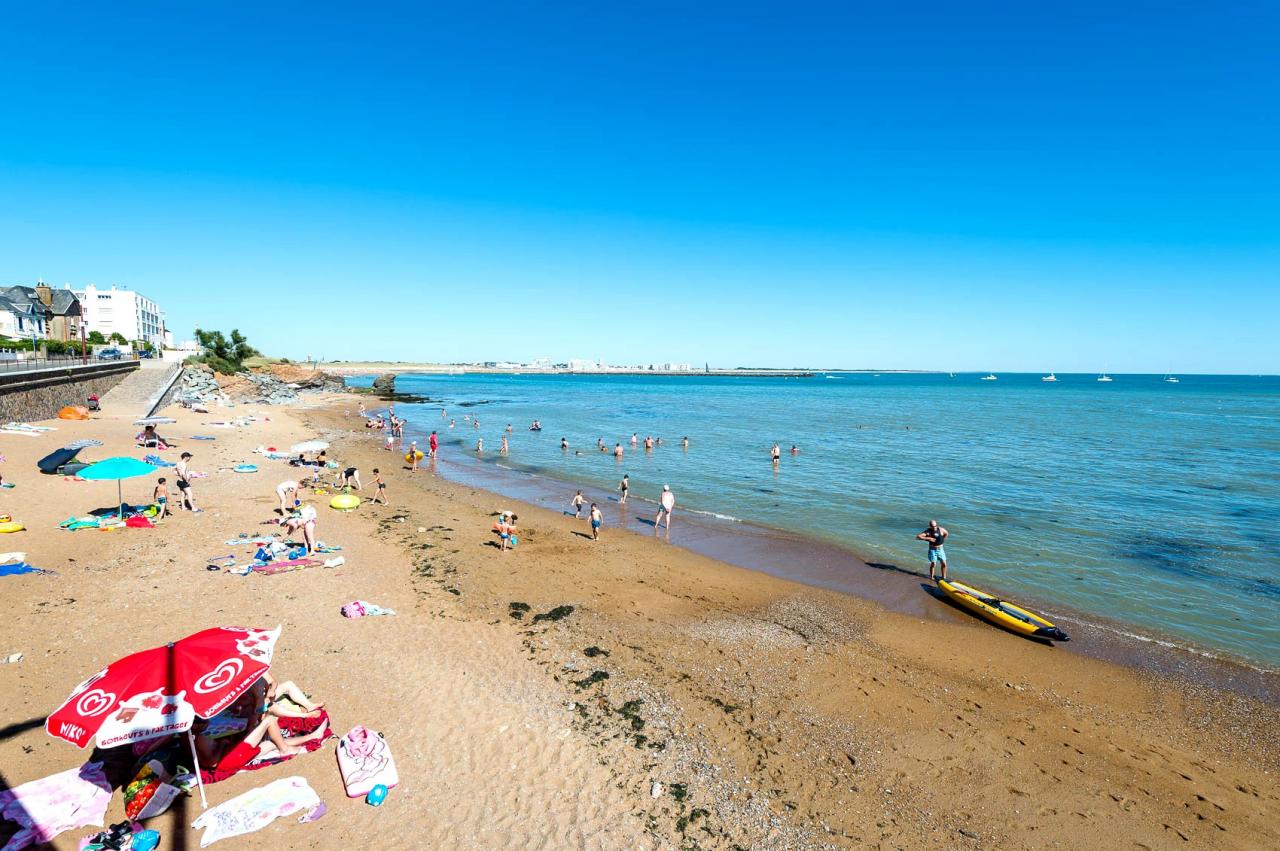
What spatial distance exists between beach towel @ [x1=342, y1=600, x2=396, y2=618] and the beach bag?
13.4 feet

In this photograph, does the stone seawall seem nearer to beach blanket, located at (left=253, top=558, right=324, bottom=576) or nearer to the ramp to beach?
the ramp to beach

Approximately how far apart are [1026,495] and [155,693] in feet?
104

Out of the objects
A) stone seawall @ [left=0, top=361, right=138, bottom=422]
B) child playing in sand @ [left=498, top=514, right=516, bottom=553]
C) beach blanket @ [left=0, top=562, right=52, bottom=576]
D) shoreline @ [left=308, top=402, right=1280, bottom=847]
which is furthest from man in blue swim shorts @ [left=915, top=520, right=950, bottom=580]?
stone seawall @ [left=0, top=361, right=138, bottom=422]

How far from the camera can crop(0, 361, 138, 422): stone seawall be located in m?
27.5

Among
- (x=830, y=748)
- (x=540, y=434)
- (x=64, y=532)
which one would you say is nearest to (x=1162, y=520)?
(x=830, y=748)

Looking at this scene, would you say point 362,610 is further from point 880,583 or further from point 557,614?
point 880,583

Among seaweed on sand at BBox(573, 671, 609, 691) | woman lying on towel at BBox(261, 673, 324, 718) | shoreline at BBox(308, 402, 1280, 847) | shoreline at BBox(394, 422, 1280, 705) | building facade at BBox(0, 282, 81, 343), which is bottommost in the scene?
shoreline at BBox(394, 422, 1280, 705)

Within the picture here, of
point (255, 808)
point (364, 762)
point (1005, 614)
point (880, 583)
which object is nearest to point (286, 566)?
point (364, 762)

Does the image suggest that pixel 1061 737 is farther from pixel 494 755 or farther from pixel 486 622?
pixel 486 622

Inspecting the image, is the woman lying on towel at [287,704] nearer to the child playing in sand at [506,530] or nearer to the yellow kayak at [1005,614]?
the child playing in sand at [506,530]

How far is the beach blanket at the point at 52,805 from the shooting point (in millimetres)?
5918

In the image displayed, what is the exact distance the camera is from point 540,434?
5003 centimetres

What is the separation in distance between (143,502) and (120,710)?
53.7ft

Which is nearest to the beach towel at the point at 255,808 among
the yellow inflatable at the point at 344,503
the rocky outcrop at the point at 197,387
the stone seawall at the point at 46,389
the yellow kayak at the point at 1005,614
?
the yellow kayak at the point at 1005,614
